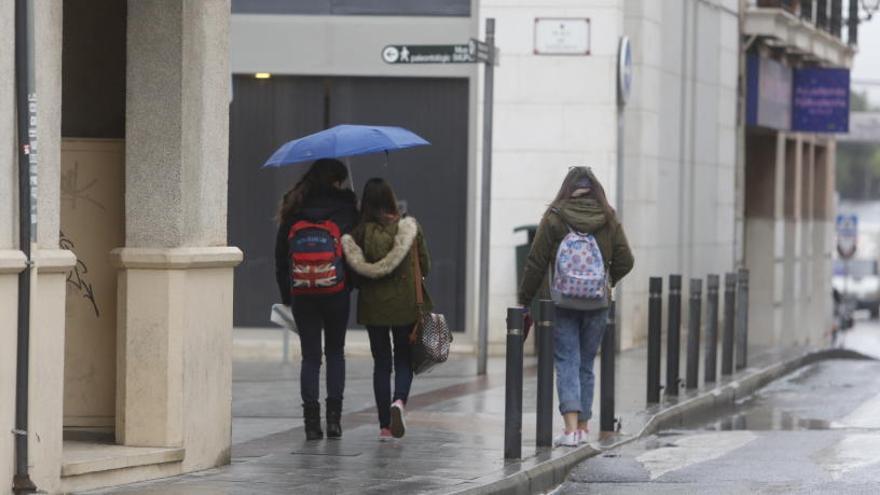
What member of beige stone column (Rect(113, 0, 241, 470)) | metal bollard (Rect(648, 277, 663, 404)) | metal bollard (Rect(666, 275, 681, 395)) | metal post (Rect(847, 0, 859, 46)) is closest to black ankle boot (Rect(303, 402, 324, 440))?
beige stone column (Rect(113, 0, 241, 470))

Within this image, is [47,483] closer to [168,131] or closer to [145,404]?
[145,404]

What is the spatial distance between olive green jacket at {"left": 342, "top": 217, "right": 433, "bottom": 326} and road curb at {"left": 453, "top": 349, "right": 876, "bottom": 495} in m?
1.39

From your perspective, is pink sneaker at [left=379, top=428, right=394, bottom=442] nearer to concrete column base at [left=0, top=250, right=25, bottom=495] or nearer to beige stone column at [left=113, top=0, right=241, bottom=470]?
beige stone column at [left=113, top=0, right=241, bottom=470]

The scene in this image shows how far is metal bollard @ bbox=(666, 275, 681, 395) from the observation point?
1512 centimetres

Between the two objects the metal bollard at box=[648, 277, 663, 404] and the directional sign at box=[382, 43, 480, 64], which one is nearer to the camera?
the metal bollard at box=[648, 277, 663, 404]

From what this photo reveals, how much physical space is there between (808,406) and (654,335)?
2.33 metres

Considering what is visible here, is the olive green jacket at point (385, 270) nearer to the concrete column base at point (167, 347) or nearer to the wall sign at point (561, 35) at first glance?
the concrete column base at point (167, 347)

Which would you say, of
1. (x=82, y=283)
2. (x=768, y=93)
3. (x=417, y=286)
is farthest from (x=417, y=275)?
(x=768, y=93)

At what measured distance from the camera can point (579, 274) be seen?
1194 cm

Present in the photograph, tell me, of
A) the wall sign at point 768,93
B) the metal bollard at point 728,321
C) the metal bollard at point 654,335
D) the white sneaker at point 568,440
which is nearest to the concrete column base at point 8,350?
the white sneaker at point 568,440

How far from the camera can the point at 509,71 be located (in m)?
20.0

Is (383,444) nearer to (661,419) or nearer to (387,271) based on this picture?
(387,271)

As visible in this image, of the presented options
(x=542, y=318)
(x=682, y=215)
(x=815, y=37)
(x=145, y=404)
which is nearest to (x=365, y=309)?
(x=542, y=318)

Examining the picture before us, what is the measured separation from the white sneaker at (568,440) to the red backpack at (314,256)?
166 centimetres
